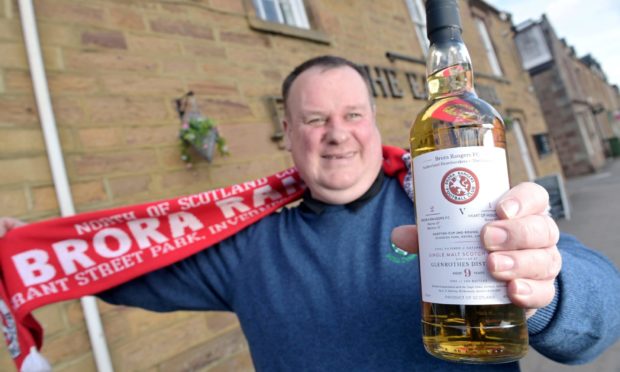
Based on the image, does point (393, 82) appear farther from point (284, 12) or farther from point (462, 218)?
point (462, 218)

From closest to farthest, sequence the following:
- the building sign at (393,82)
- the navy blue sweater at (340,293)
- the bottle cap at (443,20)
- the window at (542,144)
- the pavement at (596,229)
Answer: the bottle cap at (443,20) → the navy blue sweater at (340,293) → the pavement at (596,229) → the building sign at (393,82) → the window at (542,144)

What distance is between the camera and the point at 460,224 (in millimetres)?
809

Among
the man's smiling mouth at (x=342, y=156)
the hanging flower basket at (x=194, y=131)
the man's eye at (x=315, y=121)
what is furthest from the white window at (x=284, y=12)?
the man's smiling mouth at (x=342, y=156)

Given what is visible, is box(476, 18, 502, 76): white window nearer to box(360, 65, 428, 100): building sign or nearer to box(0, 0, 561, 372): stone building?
box(360, 65, 428, 100): building sign

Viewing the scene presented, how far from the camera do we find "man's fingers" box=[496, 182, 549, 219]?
79cm

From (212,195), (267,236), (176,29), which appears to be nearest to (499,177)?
(267,236)

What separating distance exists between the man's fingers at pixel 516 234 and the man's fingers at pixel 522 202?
0.05ft

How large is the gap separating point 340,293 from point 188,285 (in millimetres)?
683

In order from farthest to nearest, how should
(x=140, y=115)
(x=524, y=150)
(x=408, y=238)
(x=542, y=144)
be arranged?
(x=542, y=144), (x=524, y=150), (x=140, y=115), (x=408, y=238)

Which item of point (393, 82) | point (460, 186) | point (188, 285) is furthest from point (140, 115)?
point (393, 82)

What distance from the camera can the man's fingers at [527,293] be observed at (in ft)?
2.53

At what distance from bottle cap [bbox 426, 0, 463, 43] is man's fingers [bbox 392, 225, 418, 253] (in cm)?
45

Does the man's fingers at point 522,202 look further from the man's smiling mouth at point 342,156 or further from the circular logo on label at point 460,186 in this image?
the man's smiling mouth at point 342,156

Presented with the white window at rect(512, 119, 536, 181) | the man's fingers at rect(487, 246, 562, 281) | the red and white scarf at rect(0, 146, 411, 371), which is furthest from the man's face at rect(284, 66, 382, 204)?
the white window at rect(512, 119, 536, 181)
